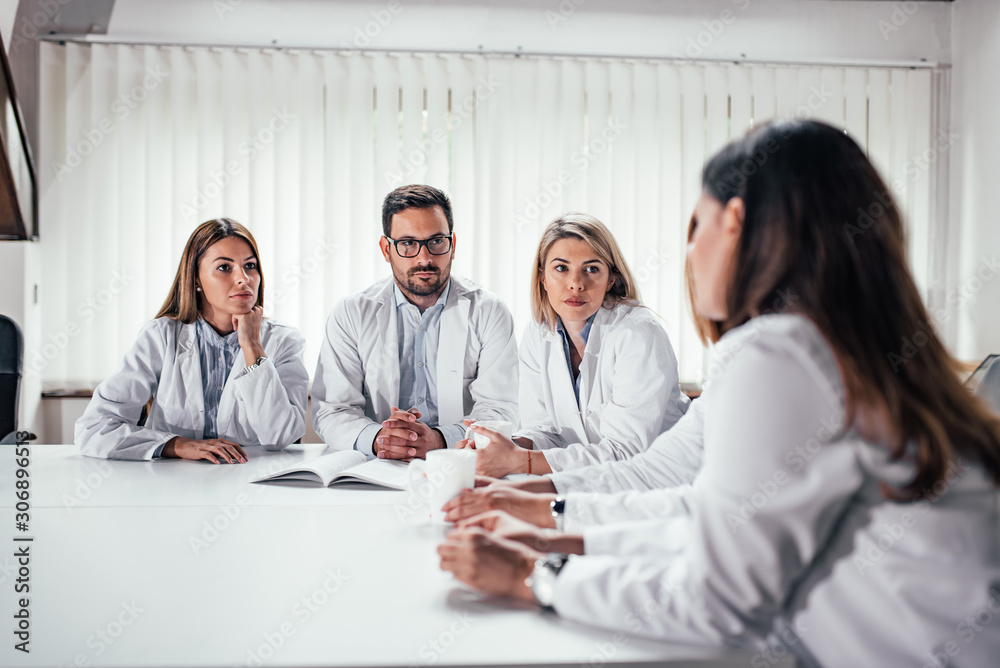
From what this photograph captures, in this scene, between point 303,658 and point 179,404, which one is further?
point 179,404

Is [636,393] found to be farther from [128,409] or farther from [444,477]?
[128,409]

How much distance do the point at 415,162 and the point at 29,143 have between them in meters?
1.96

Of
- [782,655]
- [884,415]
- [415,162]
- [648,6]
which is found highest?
[648,6]

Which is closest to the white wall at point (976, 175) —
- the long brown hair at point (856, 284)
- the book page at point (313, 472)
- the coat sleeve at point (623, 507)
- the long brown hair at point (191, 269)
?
the coat sleeve at point (623, 507)

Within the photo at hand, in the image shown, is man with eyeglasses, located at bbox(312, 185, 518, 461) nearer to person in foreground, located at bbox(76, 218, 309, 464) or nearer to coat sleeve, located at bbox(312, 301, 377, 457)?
coat sleeve, located at bbox(312, 301, 377, 457)

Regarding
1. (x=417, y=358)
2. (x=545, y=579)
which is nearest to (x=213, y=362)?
(x=417, y=358)

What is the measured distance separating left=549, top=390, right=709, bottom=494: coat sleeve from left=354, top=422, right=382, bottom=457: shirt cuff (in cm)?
69

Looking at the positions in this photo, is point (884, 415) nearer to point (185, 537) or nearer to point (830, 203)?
point (830, 203)

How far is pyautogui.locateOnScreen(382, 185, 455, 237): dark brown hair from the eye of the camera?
2167 mm

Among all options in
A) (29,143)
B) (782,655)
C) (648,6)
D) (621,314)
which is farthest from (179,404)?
(648,6)

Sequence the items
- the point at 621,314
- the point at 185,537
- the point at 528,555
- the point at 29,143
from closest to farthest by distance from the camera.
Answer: the point at 528,555 → the point at 185,537 → the point at 621,314 → the point at 29,143

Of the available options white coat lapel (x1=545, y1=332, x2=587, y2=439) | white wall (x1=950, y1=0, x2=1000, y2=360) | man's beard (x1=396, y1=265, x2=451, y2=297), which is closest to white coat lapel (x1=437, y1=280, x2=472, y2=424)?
man's beard (x1=396, y1=265, x2=451, y2=297)

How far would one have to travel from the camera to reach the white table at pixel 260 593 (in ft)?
2.41

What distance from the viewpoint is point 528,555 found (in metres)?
0.90
